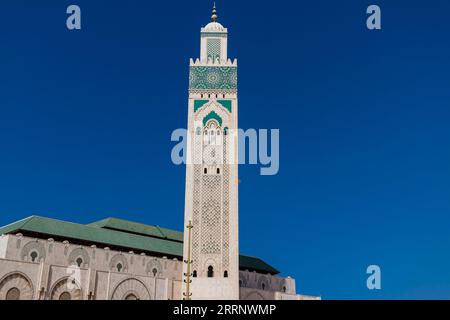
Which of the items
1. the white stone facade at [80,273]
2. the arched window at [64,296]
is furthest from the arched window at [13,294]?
the arched window at [64,296]

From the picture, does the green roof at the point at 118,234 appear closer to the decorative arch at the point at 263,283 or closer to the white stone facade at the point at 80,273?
the white stone facade at the point at 80,273

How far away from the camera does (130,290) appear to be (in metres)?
32.9

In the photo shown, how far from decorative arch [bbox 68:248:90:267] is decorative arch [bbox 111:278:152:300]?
3.12m

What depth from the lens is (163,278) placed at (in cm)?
3506

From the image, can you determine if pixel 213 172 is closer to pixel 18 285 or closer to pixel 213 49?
pixel 213 49

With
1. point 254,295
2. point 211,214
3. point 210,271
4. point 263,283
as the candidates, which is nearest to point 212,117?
point 211,214

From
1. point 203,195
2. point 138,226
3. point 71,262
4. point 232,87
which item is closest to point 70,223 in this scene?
point 71,262

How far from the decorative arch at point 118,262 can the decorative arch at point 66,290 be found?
4.13 meters

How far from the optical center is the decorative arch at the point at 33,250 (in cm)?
3055

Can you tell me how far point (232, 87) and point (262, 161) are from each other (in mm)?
7659

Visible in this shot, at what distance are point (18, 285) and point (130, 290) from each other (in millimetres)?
7672

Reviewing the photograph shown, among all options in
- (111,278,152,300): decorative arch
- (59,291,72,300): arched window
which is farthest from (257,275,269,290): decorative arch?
(59,291,72,300): arched window

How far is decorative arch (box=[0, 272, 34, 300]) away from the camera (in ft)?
89.5

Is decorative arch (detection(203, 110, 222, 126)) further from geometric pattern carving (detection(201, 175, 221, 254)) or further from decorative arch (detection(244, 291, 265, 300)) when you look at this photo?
decorative arch (detection(244, 291, 265, 300))
